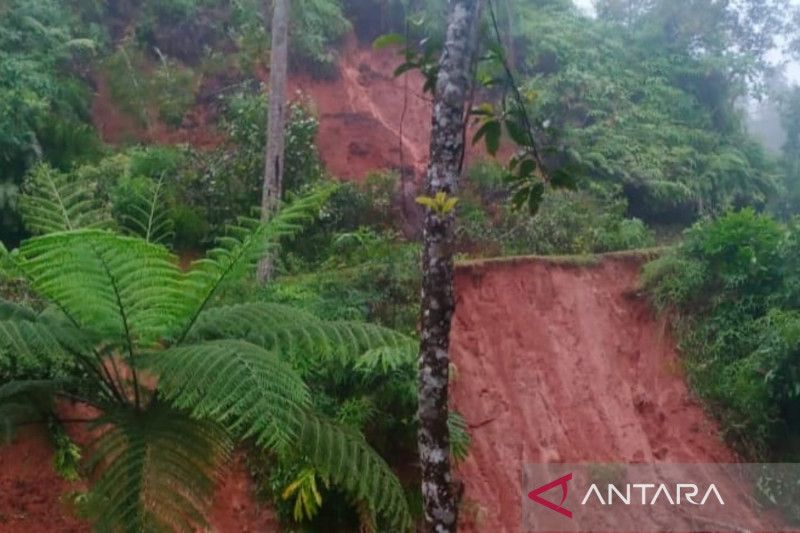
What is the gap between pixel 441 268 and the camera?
3547 millimetres

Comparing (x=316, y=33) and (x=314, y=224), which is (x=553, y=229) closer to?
(x=314, y=224)

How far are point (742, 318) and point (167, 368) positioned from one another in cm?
732

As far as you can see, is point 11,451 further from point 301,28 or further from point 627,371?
point 301,28

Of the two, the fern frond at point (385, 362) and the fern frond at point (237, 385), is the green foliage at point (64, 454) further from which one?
the fern frond at point (385, 362)

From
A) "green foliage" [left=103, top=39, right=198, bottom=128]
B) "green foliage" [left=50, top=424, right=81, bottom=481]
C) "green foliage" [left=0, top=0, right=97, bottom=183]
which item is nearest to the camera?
"green foliage" [left=50, top=424, right=81, bottom=481]

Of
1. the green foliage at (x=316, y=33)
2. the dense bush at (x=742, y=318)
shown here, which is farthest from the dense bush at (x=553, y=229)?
the green foliage at (x=316, y=33)

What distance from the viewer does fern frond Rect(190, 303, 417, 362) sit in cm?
446

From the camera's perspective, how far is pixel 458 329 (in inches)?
362

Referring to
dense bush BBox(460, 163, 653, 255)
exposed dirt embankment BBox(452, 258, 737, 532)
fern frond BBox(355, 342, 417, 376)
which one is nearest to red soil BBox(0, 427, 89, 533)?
fern frond BBox(355, 342, 417, 376)

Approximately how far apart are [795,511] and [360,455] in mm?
5442

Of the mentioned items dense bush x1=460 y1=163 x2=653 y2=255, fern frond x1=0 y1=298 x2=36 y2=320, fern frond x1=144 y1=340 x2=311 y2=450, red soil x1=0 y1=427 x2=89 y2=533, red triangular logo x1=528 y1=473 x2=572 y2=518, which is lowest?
red soil x1=0 y1=427 x2=89 y2=533

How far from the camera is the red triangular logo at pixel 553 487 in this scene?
762 centimetres

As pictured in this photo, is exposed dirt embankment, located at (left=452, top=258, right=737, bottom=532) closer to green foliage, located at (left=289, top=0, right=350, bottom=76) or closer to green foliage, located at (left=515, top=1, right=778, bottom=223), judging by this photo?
green foliage, located at (left=515, top=1, right=778, bottom=223)

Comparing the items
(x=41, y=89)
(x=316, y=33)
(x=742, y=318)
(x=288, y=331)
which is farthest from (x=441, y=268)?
(x=316, y=33)
